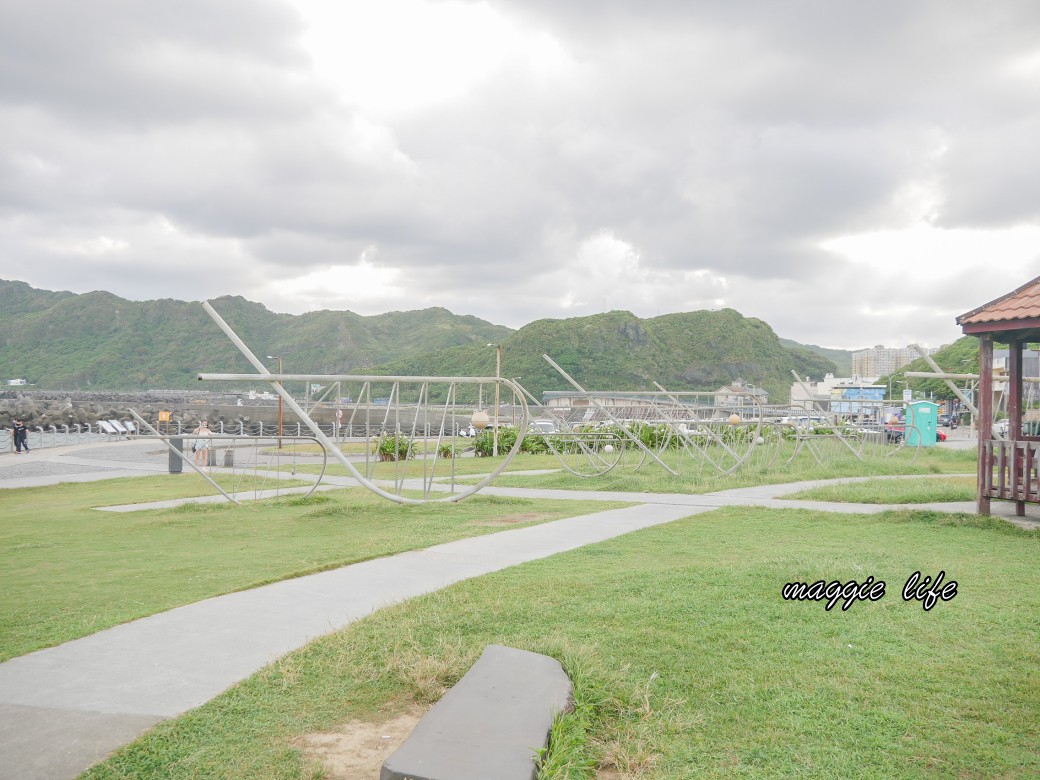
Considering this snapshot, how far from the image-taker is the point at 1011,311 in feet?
29.9

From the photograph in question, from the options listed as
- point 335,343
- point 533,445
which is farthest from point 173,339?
point 533,445

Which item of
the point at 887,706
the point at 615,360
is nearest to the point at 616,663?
the point at 887,706

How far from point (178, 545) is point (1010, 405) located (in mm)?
10250

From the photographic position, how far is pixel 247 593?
558 centimetres

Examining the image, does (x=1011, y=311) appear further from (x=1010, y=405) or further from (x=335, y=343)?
(x=335, y=343)

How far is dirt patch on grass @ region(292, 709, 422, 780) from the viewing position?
2.93 m

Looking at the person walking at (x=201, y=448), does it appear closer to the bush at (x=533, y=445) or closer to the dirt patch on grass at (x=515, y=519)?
the dirt patch on grass at (x=515, y=519)

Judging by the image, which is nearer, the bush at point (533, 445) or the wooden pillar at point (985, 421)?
the wooden pillar at point (985, 421)

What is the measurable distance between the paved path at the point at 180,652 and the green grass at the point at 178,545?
0.30 m

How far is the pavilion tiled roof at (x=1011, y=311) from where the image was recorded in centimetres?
888

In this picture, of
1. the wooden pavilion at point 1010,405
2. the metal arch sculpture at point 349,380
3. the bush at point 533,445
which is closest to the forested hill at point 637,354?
the bush at point 533,445

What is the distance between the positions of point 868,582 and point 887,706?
7.55 feet

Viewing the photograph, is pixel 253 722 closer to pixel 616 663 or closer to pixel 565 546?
pixel 616 663

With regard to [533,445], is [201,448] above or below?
above
